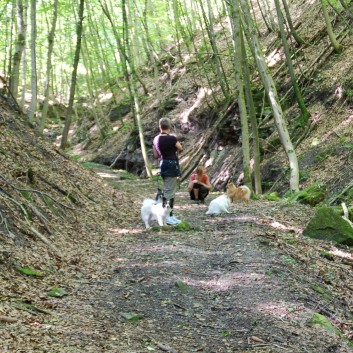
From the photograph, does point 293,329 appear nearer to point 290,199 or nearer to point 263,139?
point 290,199

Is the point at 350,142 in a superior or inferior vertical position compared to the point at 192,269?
superior

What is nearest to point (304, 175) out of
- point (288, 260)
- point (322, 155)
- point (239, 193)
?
point (322, 155)

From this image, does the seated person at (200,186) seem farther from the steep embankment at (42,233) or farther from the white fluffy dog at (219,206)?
the white fluffy dog at (219,206)

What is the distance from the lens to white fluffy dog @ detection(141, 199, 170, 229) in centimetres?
875

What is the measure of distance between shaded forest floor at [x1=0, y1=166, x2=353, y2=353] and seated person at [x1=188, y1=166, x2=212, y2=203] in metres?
3.97

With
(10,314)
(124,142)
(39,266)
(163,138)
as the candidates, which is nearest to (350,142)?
(163,138)

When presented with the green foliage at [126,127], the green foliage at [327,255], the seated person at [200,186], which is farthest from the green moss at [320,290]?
the green foliage at [126,127]

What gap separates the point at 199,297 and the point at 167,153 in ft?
13.0

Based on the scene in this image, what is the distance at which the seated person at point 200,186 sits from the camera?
498 inches

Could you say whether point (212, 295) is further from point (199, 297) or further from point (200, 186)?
point (200, 186)

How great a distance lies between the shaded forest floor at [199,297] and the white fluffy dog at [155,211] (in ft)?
0.98

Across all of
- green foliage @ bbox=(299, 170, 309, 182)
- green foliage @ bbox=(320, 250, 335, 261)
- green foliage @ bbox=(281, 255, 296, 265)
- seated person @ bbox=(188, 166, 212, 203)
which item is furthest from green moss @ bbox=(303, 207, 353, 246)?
green foliage @ bbox=(299, 170, 309, 182)

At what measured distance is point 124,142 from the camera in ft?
89.0

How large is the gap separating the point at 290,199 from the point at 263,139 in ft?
20.9
